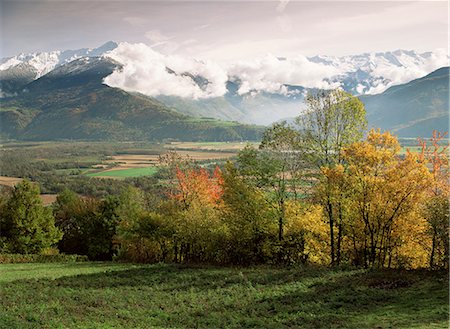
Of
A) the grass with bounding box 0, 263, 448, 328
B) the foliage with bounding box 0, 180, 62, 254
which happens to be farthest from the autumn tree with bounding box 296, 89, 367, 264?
the foliage with bounding box 0, 180, 62, 254

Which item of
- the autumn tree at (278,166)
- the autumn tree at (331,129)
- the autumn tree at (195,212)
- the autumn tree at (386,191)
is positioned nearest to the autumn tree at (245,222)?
the autumn tree at (278,166)

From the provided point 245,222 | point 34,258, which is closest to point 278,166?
point 245,222

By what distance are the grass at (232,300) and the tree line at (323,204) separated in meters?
4.82

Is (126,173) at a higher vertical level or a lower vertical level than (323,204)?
lower

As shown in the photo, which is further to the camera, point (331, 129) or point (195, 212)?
point (195, 212)

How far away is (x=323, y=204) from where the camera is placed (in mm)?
35500

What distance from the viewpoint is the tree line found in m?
32.8

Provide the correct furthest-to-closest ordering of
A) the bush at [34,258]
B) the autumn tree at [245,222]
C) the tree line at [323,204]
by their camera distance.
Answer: the bush at [34,258] < the autumn tree at [245,222] < the tree line at [323,204]

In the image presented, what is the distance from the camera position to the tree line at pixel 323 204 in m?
32.8

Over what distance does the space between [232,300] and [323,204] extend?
13.6 meters

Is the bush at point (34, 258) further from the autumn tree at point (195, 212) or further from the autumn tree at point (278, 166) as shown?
the autumn tree at point (278, 166)

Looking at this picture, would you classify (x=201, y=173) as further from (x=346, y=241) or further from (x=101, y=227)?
(x=101, y=227)

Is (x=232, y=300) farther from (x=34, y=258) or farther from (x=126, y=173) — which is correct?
(x=126, y=173)

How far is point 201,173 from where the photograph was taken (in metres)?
53.1
